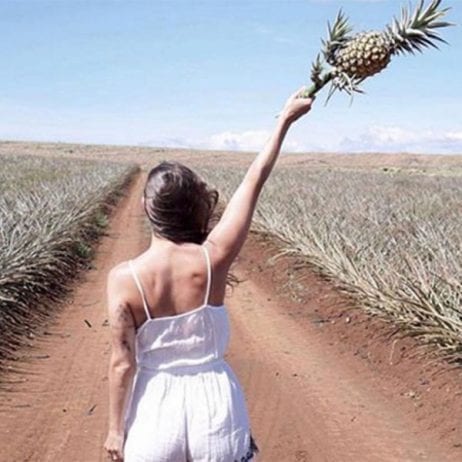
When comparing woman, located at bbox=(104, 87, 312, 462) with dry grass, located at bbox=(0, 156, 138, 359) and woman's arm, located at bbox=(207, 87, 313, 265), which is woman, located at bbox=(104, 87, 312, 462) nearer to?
woman's arm, located at bbox=(207, 87, 313, 265)

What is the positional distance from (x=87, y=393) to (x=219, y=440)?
4.43 m

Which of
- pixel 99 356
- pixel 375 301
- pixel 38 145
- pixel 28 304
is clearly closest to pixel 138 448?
pixel 99 356

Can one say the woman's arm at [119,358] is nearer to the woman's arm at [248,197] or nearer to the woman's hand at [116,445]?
the woman's hand at [116,445]

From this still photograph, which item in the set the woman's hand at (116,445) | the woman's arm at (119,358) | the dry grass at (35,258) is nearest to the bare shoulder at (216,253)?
the woman's arm at (119,358)

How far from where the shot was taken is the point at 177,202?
268 cm

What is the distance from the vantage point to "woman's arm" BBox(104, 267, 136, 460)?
2.68 meters

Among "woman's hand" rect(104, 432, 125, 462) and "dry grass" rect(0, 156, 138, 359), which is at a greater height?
"woman's hand" rect(104, 432, 125, 462)

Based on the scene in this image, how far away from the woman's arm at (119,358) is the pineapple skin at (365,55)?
90cm

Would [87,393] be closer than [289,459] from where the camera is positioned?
No

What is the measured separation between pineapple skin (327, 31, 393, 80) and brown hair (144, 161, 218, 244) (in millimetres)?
548

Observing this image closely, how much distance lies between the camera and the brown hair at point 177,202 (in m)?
2.67

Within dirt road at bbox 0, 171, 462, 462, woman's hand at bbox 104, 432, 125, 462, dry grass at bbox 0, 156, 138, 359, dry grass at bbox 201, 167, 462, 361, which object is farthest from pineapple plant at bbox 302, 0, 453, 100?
dry grass at bbox 0, 156, 138, 359

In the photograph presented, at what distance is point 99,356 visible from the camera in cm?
809

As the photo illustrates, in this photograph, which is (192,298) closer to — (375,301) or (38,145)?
(375,301)
